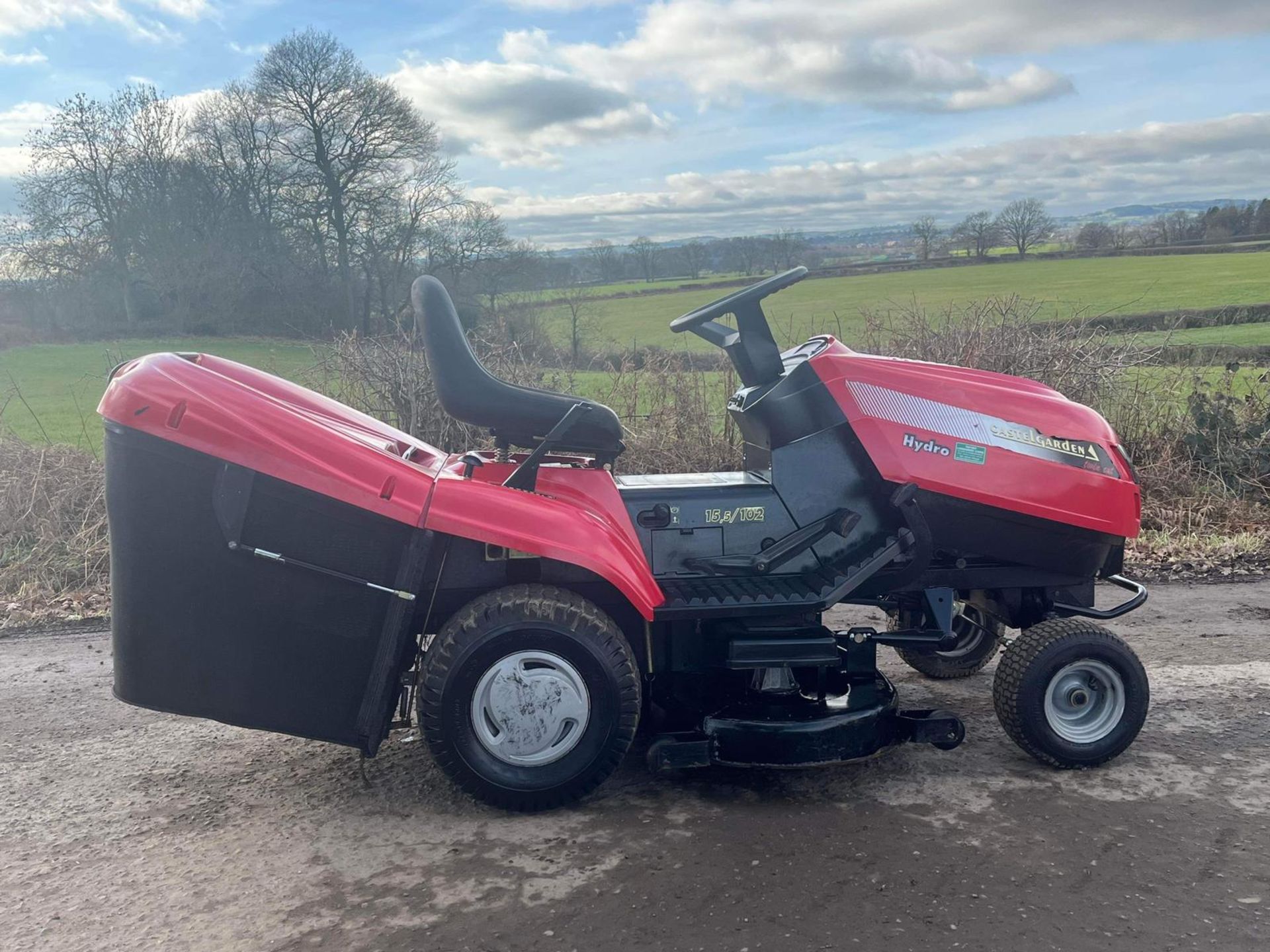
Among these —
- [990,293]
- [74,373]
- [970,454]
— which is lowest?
[970,454]

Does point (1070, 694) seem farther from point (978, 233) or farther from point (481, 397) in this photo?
point (978, 233)

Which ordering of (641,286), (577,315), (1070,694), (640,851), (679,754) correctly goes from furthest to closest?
(641,286), (577,315), (1070,694), (679,754), (640,851)

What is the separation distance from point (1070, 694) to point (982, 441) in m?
0.98

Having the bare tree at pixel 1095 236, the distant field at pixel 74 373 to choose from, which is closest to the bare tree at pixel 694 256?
the distant field at pixel 74 373

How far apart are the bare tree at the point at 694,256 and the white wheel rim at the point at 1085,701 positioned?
798 cm

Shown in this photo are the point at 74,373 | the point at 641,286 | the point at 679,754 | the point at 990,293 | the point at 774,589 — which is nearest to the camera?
the point at 679,754

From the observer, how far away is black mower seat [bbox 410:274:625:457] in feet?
11.1

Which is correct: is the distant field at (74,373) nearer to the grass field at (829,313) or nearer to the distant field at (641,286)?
the grass field at (829,313)

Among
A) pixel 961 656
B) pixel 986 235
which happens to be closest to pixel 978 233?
pixel 986 235

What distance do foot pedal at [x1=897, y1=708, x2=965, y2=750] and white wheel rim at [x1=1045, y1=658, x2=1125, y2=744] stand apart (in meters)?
0.37

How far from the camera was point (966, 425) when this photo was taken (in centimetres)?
358

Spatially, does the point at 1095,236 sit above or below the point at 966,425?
above

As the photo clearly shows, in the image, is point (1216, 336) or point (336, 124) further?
point (336, 124)

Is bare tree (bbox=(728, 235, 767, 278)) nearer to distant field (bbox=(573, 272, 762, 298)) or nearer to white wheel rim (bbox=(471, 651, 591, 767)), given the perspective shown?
distant field (bbox=(573, 272, 762, 298))
